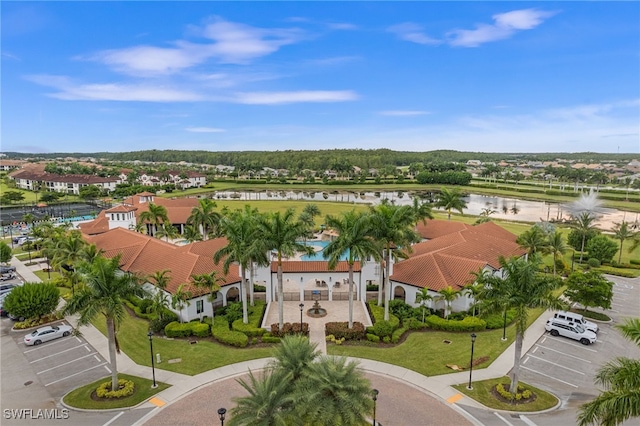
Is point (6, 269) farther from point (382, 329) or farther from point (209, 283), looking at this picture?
point (382, 329)

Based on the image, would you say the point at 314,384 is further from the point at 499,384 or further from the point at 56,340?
the point at 56,340

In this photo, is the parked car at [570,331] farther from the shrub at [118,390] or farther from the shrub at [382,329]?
the shrub at [118,390]

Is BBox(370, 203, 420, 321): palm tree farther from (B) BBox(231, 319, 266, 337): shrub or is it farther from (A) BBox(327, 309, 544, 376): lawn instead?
(B) BBox(231, 319, 266, 337): shrub

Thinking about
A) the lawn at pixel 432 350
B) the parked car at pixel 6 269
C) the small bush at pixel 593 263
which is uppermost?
the small bush at pixel 593 263

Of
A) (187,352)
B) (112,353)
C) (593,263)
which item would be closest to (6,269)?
(187,352)

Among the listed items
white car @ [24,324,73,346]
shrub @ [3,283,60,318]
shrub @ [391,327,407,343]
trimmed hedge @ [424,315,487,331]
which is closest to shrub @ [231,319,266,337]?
shrub @ [391,327,407,343]

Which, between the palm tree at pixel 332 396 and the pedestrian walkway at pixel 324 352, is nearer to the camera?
the palm tree at pixel 332 396

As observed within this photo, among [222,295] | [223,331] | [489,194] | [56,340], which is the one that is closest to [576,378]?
[223,331]

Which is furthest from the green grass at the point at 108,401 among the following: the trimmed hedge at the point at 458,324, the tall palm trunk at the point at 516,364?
the tall palm trunk at the point at 516,364
